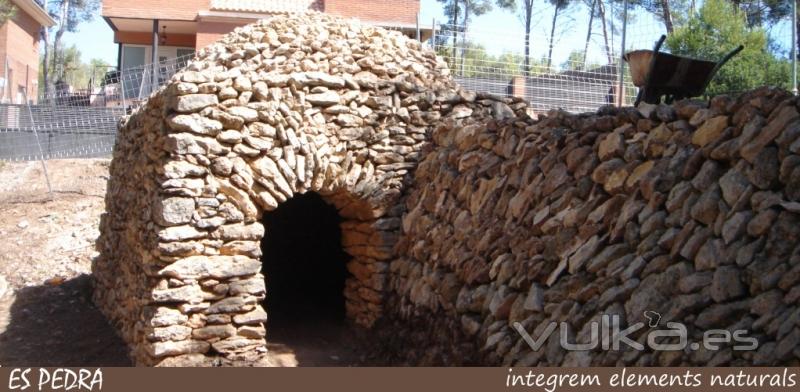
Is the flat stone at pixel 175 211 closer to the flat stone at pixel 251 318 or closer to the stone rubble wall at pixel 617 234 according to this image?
the flat stone at pixel 251 318

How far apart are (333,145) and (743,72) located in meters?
7.55

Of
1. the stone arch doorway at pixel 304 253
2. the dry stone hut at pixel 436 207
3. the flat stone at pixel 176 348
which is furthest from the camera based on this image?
the stone arch doorway at pixel 304 253

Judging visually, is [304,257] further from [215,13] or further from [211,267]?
[215,13]

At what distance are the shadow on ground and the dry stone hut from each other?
311 millimetres

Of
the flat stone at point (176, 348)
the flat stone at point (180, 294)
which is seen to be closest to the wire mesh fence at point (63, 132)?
the flat stone at point (180, 294)

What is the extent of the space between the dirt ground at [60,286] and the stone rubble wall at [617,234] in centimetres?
136

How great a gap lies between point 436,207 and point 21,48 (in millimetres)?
25562

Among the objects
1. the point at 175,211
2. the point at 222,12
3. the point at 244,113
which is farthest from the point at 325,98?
the point at 222,12

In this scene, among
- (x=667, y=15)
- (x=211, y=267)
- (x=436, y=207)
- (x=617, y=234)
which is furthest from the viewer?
(x=667, y=15)

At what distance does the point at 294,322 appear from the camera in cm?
915

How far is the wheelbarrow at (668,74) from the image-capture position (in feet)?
20.9

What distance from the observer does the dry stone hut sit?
13.5ft

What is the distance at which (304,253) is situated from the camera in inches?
418

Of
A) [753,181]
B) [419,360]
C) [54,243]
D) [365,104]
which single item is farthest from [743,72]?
[54,243]
